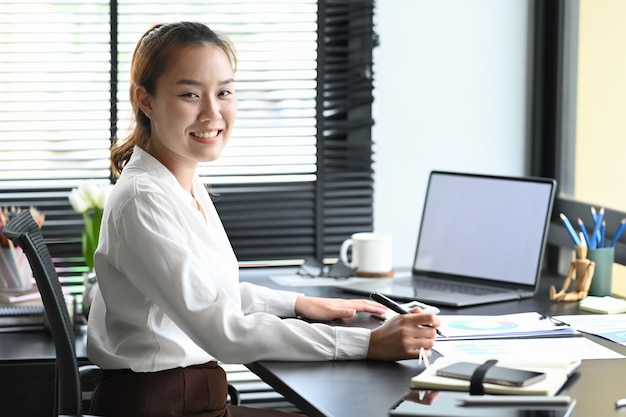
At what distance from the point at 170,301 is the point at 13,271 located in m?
1.14

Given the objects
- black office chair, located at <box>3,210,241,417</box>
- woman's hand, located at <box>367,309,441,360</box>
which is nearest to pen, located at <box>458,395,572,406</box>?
woman's hand, located at <box>367,309,441,360</box>

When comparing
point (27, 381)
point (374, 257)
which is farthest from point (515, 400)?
point (27, 381)

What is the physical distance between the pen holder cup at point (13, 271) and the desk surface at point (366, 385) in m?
1.12

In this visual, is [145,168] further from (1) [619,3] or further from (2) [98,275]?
(1) [619,3]

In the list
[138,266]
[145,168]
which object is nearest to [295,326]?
[138,266]

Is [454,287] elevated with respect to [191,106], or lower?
lower

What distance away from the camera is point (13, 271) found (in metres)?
2.81

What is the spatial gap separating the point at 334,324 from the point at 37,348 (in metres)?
0.86

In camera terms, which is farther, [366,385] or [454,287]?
[454,287]

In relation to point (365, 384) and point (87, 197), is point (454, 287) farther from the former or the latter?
point (87, 197)

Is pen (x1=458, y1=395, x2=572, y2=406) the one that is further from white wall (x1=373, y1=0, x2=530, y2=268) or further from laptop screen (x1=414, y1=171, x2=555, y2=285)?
white wall (x1=373, y1=0, x2=530, y2=268)

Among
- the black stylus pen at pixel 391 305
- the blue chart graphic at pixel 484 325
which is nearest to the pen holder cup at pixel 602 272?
the blue chart graphic at pixel 484 325

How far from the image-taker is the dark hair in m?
2.01

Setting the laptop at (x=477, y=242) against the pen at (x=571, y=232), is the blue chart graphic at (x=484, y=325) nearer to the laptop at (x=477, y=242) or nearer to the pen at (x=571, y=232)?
the laptop at (x=477, y=242)
